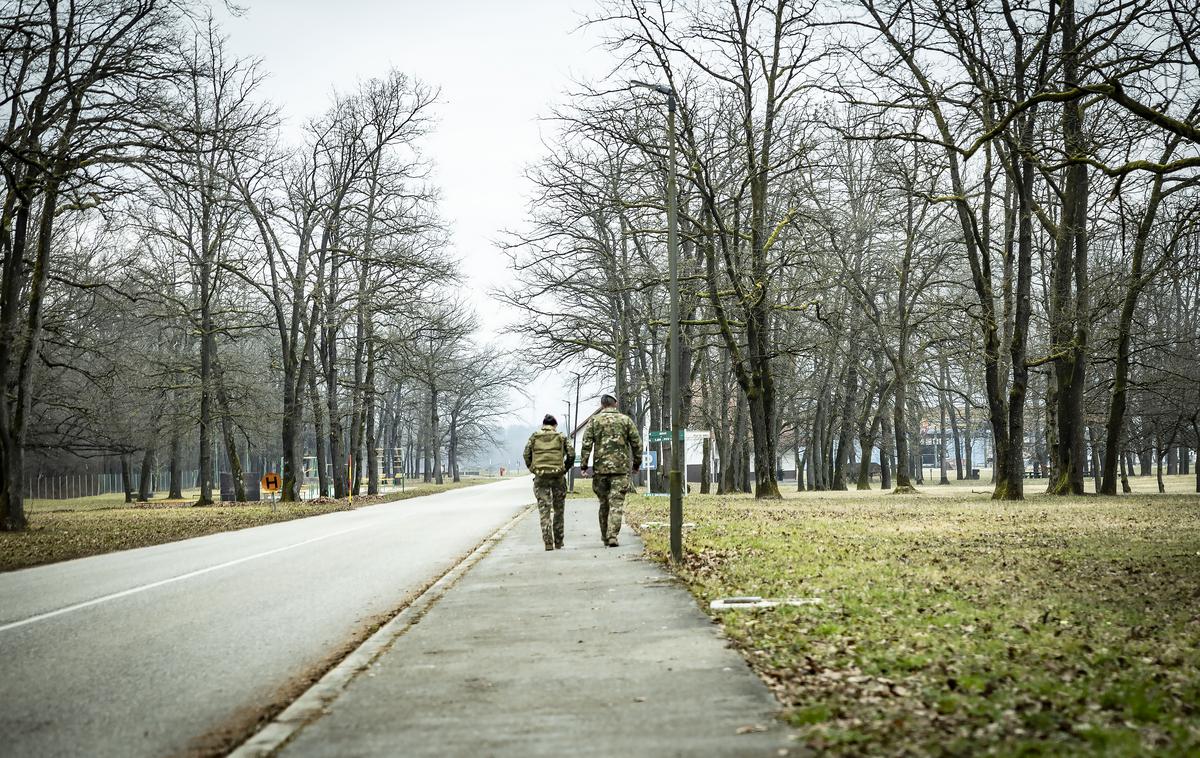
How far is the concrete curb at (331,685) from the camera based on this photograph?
16.0 feet

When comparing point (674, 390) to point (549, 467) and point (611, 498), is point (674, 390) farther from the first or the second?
point (611, 498)

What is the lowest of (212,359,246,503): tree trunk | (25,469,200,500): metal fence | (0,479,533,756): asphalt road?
(25,469,200,500): metal fence

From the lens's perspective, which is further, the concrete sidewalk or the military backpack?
the military backpack

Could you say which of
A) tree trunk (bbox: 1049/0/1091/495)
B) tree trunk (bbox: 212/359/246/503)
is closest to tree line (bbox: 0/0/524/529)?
tree trunk (bbox: 212/359/246/503)

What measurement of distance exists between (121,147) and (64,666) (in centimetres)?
1508

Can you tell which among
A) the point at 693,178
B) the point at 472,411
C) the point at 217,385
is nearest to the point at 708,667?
the point at 693,178

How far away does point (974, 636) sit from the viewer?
23.3ft

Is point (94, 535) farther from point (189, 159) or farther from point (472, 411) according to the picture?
point (472, 411)

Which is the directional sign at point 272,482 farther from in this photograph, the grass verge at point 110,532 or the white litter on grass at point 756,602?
the white litter on grass at point 756,602

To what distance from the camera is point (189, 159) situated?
2006 centimetres

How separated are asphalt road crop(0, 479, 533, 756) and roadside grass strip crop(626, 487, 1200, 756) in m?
3.08

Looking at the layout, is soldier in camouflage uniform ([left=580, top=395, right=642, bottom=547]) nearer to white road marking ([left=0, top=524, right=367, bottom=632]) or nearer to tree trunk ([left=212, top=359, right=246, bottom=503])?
white road marking ([left=0, top=524, right=367, bottom=632])

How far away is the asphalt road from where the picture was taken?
550cm

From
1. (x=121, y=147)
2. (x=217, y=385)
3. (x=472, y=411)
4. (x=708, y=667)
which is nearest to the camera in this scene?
(x=708, y=667)
